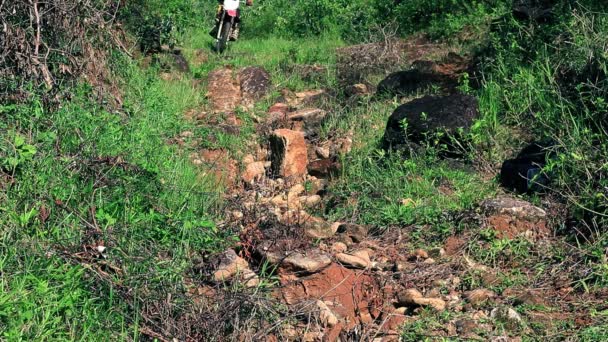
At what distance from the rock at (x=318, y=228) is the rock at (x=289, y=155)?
1.25 metres

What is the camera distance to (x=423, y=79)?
7816 millimetres

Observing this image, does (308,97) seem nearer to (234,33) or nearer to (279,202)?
(234,33)

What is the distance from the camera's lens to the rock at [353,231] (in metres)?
5.02

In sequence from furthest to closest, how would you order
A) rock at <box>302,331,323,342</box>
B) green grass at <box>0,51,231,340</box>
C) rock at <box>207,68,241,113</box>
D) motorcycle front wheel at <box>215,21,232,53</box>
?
motorcycle front wheel at <box>215,21,232,53</box> → rock at <box>207,68,241,113</box> → rock at <box>302,331,323,342</box> → green grass at <box>0,51,231,340</box>

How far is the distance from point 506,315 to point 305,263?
3.55 ft

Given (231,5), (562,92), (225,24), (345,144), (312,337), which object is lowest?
(312,337)

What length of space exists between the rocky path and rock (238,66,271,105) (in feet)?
8.36

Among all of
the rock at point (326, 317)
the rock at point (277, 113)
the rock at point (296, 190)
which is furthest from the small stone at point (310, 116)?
the rock at point (326, 317)

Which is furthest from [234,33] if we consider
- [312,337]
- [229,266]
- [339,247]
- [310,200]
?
[312,337]

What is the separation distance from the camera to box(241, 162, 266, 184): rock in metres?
6.32

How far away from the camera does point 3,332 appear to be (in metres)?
3.28

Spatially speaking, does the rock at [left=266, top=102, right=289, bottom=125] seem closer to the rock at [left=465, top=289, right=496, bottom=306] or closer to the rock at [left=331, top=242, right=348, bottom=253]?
the rock at [left=331, top=242, right=348, bottom=253]

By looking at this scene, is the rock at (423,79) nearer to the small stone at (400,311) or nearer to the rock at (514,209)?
the rock at (514,209)

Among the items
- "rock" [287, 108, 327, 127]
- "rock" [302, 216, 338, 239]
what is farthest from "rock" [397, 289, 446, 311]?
"rock" [287, 108, 327, 127]
